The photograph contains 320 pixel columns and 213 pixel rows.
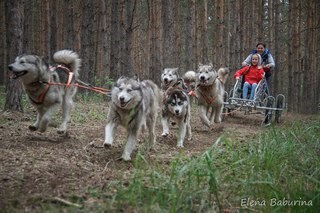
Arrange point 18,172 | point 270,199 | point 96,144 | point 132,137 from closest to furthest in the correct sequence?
point 270,199
point 18,172
point 132,137
point 96,144

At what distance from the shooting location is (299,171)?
3.95 m

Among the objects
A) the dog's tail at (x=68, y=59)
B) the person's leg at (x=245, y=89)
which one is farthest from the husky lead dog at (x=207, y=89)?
the dog's tail at (x=68, y=59)

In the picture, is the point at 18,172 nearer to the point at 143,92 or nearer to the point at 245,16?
the point at 143,92

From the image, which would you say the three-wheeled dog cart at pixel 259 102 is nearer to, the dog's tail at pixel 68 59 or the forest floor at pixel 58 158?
the forest floor at pixel 58 158

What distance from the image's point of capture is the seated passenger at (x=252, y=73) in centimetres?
1015

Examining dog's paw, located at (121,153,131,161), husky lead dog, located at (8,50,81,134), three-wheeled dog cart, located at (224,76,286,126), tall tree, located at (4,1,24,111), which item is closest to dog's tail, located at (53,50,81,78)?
husky lead dog, located at (8,50,81,134)

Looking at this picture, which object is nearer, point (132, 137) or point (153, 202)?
point (153, 202)

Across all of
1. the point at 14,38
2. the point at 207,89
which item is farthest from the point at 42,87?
the point at 207,89

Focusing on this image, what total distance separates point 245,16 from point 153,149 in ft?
55.5

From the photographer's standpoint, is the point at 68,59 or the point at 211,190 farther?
the point at 68,59

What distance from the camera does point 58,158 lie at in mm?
4535

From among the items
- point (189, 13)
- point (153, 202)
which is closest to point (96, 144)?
point (153, 202)

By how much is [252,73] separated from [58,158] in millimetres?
7156

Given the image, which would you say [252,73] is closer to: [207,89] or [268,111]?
[268,111]
